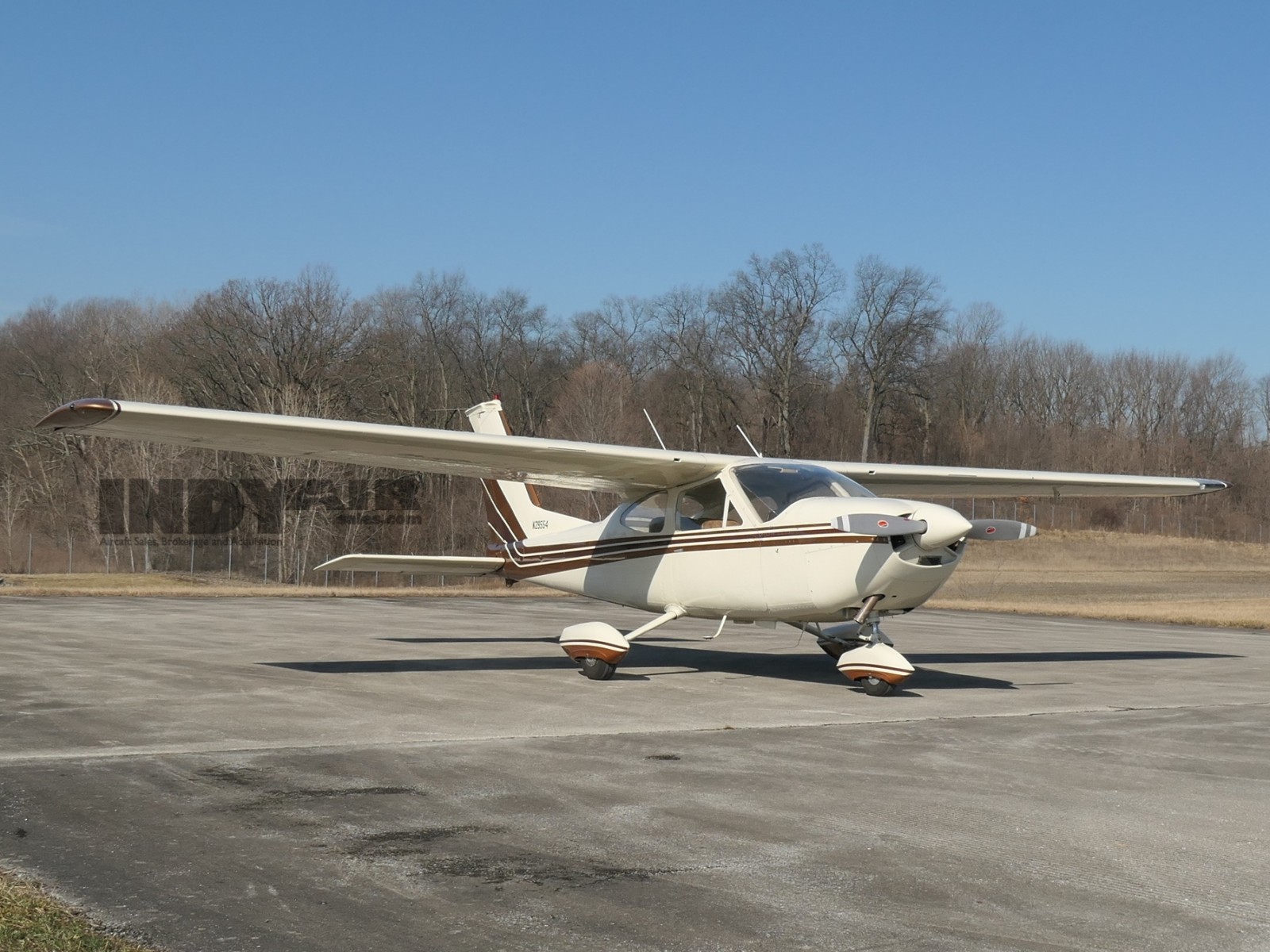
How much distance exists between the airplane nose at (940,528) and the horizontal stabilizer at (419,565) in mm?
6448

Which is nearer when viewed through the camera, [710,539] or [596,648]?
[596,648]

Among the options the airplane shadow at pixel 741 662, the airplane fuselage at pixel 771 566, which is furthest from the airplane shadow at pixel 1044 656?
the airplane fuselage at pixel 771 566

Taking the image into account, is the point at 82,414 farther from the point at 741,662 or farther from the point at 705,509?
the point at 741,662

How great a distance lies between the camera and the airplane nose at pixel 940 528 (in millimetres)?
10602

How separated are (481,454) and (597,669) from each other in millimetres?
2538

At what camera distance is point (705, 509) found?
13.1 metres

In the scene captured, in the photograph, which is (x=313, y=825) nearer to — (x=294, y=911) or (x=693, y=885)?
(x=294, y=911)

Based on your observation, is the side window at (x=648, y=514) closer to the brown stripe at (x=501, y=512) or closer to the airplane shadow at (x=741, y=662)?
the airplane shadow at (x=741, y=662)

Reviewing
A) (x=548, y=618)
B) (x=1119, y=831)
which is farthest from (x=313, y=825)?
A: (x=548, y=618)

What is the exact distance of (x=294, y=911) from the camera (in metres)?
4.33

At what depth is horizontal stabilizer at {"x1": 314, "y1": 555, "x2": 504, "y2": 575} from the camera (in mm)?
14641

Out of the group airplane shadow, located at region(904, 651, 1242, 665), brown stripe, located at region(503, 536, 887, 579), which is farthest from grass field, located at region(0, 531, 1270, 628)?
brown stripe, located at region(503, 536, 887, 579)

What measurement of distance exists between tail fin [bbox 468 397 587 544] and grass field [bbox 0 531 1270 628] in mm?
13569

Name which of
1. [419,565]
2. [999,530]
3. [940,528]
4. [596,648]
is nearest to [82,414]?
[596,648]
